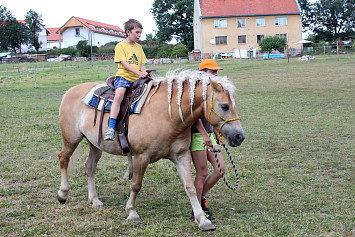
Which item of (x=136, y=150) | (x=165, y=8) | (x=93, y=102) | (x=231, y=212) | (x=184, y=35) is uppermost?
(x=165, y=8)

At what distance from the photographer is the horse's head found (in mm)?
3883

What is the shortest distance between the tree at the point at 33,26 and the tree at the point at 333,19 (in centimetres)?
5386

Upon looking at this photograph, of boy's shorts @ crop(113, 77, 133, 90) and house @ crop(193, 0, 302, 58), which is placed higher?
house @ crop(193, 0, 302, 58)

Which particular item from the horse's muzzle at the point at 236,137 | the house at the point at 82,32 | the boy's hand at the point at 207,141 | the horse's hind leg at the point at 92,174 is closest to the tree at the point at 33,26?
the house at the point at 82,32

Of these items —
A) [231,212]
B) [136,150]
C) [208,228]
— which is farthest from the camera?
[231,212]

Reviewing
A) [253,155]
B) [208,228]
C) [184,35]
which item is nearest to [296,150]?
[253,155]

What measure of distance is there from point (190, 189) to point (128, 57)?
1832 millimetres

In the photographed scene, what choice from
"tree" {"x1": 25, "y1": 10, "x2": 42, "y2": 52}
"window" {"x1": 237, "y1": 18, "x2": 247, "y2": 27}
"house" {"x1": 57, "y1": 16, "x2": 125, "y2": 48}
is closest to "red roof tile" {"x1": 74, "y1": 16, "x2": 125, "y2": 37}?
"house" {"x1": 57, "y1": 16, "x2": 125, "y2": 48}

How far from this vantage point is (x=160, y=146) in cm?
427

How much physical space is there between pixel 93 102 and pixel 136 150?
3.66ft

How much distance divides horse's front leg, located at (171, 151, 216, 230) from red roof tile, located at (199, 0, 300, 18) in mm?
46341

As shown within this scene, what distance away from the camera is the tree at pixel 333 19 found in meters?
62.7

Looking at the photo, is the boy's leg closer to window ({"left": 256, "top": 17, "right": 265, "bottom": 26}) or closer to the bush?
the bush

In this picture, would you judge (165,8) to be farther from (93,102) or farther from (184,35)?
(93,102)
